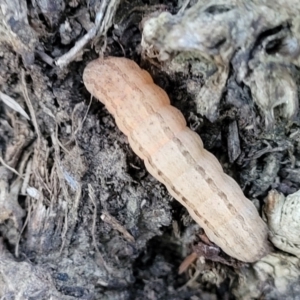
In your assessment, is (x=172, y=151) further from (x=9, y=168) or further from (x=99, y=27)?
(x=9, y=168)

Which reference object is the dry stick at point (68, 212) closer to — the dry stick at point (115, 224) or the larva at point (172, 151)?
the dry stick at point (115, 224)

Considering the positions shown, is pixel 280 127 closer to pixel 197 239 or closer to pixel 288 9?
pixel 288 9

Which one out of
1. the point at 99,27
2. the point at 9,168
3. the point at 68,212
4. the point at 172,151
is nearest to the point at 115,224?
the point at 68,212

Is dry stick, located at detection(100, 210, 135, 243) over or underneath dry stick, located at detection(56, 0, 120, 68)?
underneath

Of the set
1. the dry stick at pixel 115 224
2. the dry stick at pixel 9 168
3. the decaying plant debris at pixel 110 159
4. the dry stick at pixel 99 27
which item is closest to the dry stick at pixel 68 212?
the decaying plant debris at pixel 110 159

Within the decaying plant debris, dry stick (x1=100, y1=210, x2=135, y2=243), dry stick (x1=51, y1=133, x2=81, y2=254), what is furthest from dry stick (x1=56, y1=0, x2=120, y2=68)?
dry stick (x1=100, y1=210, x2=135, y2=243)

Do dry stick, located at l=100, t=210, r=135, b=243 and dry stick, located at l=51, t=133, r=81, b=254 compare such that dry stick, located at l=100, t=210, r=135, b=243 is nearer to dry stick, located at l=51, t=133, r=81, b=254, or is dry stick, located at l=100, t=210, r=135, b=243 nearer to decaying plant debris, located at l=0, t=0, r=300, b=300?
decaying plant debris, located at l=0, t=0, r=300, b=300
